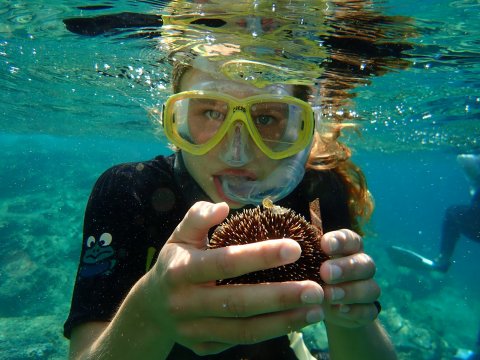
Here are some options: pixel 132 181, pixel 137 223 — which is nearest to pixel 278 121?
pixel 132 181

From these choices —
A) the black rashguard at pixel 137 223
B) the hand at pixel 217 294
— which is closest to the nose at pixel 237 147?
the black rashguard at pixel 137 223

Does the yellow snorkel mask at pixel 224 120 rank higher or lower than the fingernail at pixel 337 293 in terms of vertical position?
higher

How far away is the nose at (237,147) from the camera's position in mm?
3275

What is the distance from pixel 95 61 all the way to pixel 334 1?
763cm

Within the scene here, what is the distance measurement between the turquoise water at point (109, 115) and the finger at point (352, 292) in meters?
3.76

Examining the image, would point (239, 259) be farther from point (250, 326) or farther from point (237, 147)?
point (237, 147)

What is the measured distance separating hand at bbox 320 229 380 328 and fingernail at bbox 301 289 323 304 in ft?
0.75

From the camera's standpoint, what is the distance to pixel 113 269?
307 cm

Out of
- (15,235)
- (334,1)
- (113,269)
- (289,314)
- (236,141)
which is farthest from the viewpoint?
(15,235)

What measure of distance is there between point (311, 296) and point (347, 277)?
1.13 ft

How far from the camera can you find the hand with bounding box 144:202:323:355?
1.52m

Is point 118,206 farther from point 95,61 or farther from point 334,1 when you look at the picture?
point 95,61

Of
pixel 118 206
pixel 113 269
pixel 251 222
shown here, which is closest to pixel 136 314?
pixel 251 222

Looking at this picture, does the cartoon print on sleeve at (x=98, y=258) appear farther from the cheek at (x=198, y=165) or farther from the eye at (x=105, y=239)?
the cheek at (x=198, y=165)
